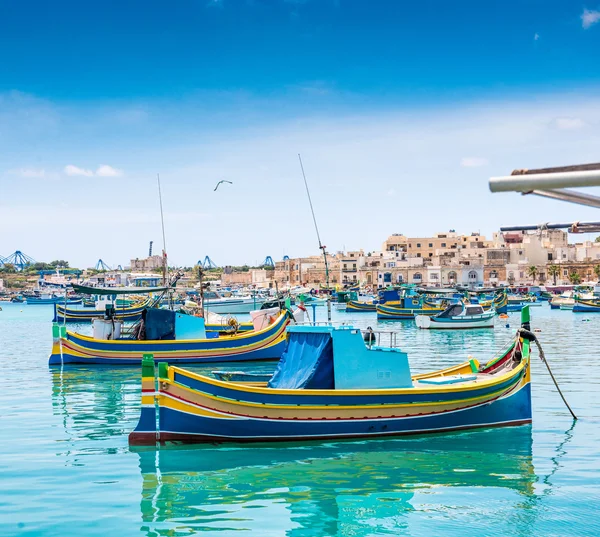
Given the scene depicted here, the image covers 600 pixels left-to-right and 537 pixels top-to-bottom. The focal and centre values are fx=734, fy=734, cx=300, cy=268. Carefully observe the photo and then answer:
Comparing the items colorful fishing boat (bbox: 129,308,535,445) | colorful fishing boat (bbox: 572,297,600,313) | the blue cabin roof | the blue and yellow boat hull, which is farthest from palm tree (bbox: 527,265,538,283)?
the blue cabin roof

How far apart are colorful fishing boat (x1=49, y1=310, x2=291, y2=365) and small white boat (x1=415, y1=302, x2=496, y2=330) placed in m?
24.2

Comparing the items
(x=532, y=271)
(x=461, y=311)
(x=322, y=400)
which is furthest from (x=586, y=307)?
(x=322, y=400)

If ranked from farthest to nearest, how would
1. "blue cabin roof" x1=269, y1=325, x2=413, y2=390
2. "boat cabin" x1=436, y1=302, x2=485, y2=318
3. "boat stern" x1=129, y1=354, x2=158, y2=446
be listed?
"boat cabin" x1=436, y1=302, x2=485, y2=318 < "blue cabin roof" x1=269, y1=325, x2=413, y2=390 < "boat stern" x1=129, y1=354, x2=158, y2=446

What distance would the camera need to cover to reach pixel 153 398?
14.3 meters

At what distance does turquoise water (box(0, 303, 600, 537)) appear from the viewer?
10.6m

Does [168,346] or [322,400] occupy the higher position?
[322,400]

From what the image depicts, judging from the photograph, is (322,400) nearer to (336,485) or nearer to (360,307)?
(336,485)

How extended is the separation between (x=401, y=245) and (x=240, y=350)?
381 ft

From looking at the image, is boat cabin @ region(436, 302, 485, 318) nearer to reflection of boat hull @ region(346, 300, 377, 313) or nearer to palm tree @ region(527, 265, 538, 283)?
reflection of boat hull @ region(346, 300, 377, 313)

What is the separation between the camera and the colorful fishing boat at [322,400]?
14.4 m

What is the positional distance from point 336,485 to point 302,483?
23.1 inches

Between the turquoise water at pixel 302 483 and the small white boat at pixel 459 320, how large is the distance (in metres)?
32.8

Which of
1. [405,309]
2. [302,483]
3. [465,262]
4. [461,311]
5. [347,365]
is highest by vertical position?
[465,262]

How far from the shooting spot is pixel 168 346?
2934 cm
